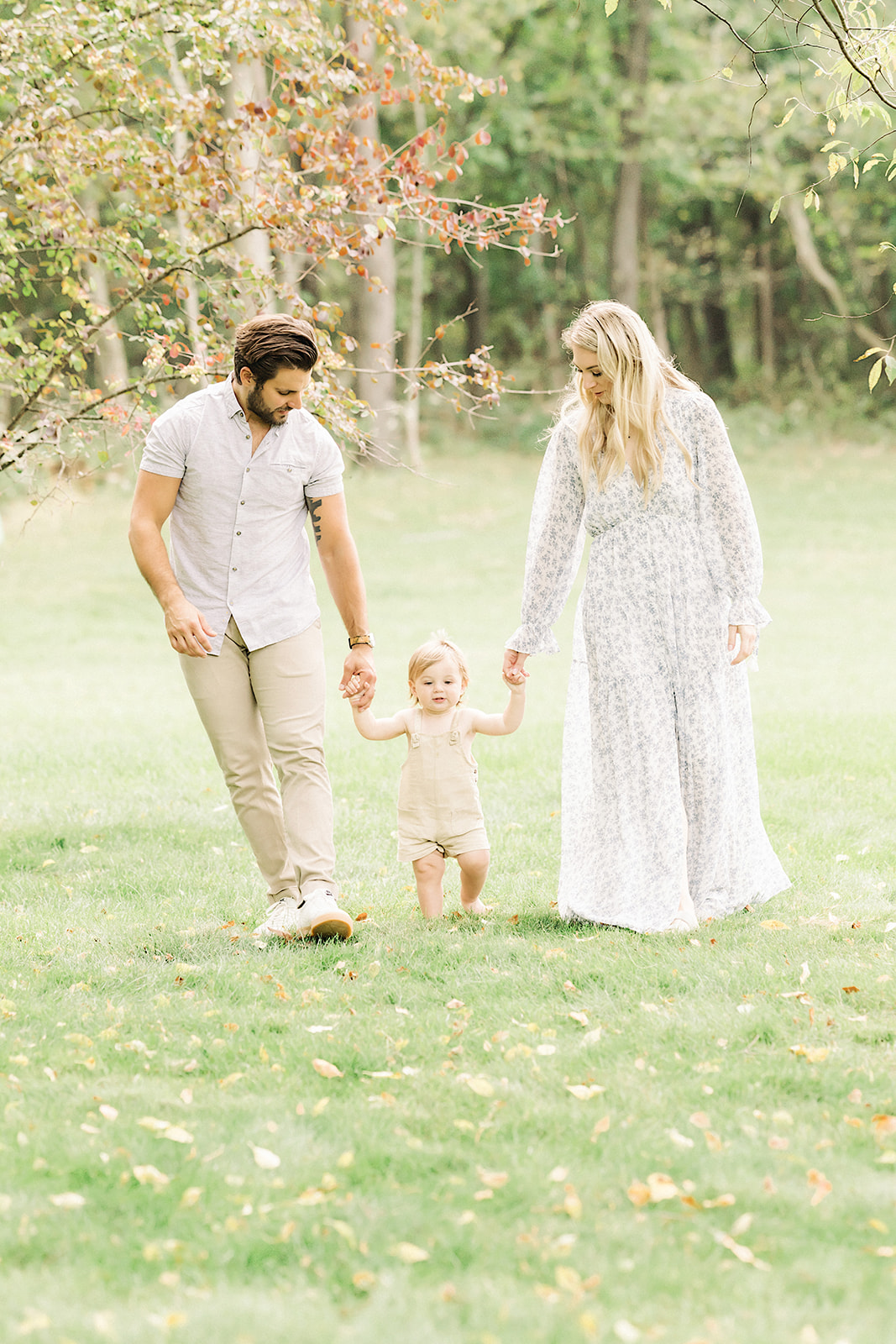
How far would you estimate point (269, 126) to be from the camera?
615cm

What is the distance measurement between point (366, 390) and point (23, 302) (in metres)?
10.9

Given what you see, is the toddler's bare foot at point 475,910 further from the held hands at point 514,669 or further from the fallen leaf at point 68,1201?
the fallen leaf at point 68,1201

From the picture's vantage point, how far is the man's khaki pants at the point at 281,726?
4926 mm

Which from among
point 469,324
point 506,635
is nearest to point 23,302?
point 469,324

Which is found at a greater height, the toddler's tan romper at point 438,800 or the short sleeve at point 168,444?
the short sleeve at point 168,444

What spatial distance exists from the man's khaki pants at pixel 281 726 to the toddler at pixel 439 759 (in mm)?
223

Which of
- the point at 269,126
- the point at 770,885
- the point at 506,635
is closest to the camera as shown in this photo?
the point at 770,885

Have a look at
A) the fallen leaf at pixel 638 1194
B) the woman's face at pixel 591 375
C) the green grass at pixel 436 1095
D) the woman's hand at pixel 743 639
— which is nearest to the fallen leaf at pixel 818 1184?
the green grass at pixel 436 1095

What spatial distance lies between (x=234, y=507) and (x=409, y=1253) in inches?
107

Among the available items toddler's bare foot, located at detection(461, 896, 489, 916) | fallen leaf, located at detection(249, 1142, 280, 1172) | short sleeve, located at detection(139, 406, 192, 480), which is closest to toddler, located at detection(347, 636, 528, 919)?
toddler's bare foot, located at detection(461, 896, 489, 916)

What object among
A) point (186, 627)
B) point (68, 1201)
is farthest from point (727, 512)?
point (68, 1201)

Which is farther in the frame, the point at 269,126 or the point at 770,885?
the point at 269,126

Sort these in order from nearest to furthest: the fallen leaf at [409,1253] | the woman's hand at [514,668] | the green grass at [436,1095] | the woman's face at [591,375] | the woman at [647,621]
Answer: the green grass at [436,1095] < the fallen leaf at [409,1253] < the woman's face at [591,375] < the woman at [647,621] < the woman's hand at [514,668]

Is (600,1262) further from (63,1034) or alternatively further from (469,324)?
(469,324)
